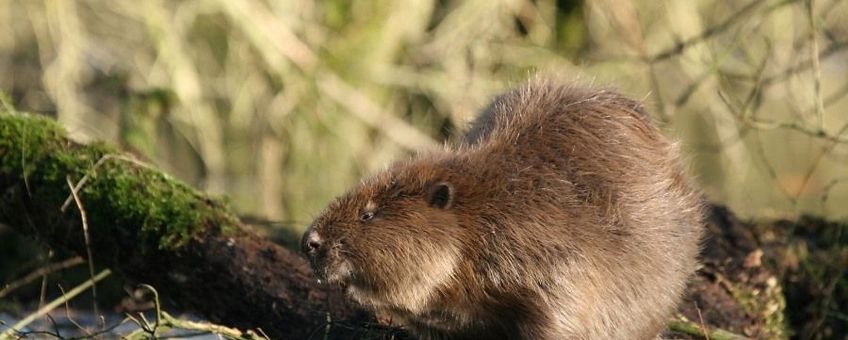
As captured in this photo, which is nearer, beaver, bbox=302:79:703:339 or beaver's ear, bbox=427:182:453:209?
beaver, bbox=302:79:703:339

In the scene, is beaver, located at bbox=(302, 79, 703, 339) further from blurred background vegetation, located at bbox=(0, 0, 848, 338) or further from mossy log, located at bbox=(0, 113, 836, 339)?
blurred background vegetation, located at bbox=(0, 0, 848, 338)

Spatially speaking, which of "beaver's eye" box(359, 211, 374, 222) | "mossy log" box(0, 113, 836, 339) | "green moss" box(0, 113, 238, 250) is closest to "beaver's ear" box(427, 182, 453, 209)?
"beaver's eye" box(359, 211, 374, 222)

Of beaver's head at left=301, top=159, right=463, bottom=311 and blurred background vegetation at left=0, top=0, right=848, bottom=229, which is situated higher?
blurred background vegetation at left=0, top=0, right=848, bottom=229

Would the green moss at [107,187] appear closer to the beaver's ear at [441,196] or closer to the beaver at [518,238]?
the beaver at [518,238]

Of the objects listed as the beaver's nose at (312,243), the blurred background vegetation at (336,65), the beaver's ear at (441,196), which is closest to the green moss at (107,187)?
the beaver's nose at (312,243)

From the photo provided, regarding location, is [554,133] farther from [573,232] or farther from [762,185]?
[762,185]

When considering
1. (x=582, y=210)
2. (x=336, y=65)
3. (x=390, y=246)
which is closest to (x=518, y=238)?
(x=582, y=210)
